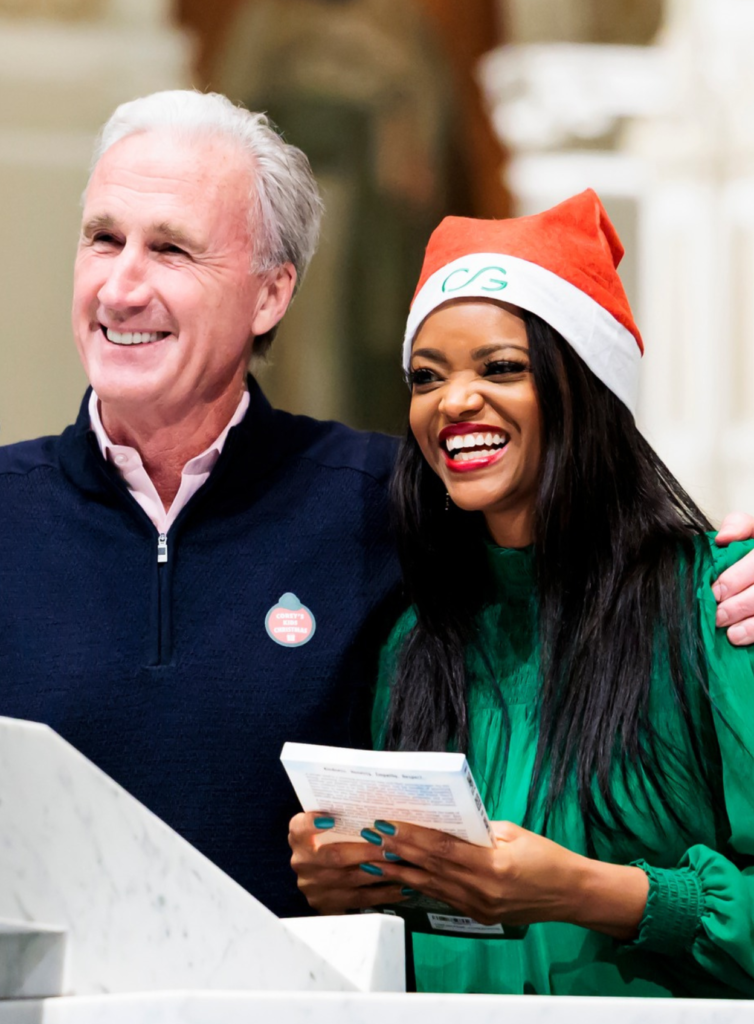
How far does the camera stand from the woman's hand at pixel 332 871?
2.05 meters

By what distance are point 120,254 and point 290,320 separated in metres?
6.61

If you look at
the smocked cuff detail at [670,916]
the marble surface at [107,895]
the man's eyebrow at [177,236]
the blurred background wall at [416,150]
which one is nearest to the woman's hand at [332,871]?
the smocked cuff detail at [670,916]

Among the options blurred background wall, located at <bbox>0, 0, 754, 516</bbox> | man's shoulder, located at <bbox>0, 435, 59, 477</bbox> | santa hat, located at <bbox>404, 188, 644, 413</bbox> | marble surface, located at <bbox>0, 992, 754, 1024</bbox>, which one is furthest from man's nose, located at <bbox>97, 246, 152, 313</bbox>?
blurred background wall, located at <bbox>0, 0, 754, 516</bbox>

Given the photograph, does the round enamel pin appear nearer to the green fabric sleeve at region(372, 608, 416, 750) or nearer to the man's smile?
the green fabric sleeve at region(372, 608, 416, 750)

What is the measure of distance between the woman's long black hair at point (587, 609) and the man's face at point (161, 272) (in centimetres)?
57

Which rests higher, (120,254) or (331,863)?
(120,254)

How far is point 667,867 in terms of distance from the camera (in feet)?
7.37

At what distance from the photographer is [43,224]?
7906 millimetres

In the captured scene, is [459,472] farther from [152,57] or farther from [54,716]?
[152,57]

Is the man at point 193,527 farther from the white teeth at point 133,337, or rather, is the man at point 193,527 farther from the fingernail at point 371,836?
the fingernail at point 371,836

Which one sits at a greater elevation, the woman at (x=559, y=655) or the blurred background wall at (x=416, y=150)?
the blurred background wall at (x=416, y=150)

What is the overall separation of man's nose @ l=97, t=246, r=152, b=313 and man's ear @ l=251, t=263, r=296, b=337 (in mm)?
262

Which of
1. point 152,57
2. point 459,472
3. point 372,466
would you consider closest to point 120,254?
point 372,466

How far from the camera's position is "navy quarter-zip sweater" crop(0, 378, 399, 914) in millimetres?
2518
